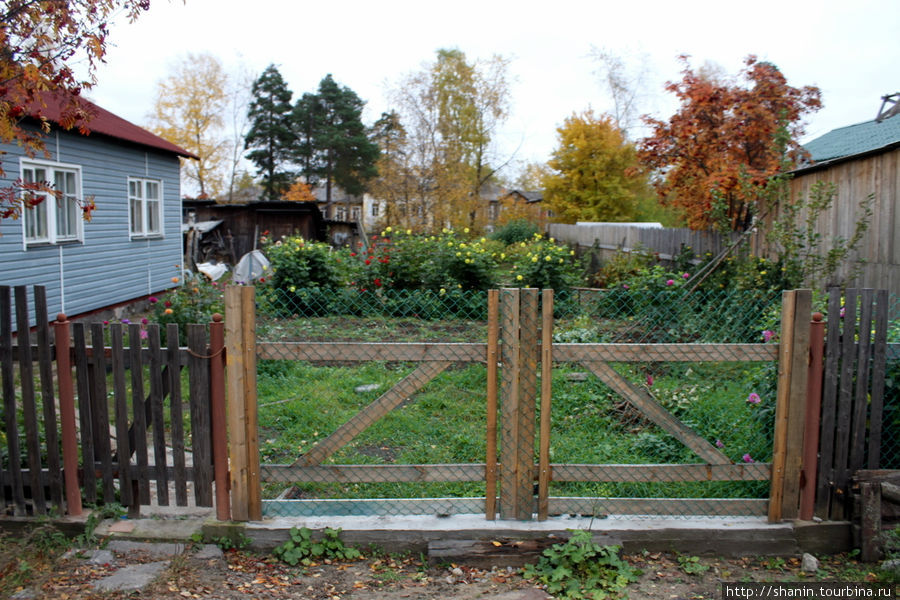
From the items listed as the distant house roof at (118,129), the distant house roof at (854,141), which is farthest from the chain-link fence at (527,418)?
the distant house roof at (118,129)

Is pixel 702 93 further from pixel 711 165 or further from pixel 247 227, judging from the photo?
pixel 247 227

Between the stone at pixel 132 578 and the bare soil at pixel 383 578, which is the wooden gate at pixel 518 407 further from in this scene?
the stone at pixel 132 578

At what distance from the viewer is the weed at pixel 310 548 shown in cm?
343

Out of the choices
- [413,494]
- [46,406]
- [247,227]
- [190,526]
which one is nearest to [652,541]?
[413,494]

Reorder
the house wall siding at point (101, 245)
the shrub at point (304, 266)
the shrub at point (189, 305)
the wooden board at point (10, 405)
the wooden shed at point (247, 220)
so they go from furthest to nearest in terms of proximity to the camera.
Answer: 1. the wooden shed at point (247, 220)
2. the shrub at point (304, 266)
3. the house wall siding at point (101, 245)
4. the shrub at point (189, 305)
5. the wooden board at point (10, 405)

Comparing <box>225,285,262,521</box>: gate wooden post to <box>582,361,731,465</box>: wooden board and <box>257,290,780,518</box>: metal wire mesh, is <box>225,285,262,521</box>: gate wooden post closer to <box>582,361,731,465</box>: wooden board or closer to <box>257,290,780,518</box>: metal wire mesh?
<box>257,290,780,518</box>: metal wire mesh

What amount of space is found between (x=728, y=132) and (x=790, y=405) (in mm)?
10229

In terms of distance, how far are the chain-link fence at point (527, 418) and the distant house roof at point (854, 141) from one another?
2989 mm

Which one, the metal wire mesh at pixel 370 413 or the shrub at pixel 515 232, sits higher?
the shrub at pixel 515 232

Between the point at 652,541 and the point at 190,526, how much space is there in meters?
2.52

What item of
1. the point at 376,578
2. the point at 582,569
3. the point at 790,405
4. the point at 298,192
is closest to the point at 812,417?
the point at 790,405

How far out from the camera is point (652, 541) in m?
3.53

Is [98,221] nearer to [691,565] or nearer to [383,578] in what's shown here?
[383,578]

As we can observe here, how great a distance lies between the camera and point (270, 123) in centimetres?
3928
